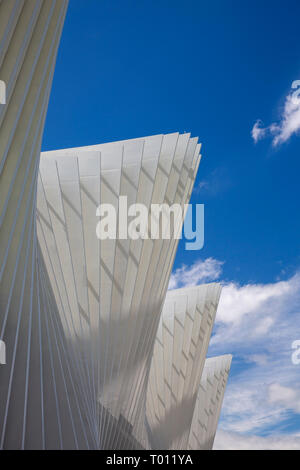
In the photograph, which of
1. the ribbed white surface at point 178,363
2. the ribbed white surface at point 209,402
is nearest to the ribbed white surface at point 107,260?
the ribbed white surface at point 178,363

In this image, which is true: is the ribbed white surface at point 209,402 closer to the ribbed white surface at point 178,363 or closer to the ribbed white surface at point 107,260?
the ribbed white surface at point 178,363

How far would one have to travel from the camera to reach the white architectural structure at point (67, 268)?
5402mm

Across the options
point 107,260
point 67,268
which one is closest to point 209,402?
point 107,260

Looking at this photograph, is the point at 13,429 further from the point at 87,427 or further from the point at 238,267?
the point at 238,267

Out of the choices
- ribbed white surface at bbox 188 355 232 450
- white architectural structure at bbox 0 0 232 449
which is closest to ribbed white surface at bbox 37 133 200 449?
white architectural structure at bbox 0 0 232 449

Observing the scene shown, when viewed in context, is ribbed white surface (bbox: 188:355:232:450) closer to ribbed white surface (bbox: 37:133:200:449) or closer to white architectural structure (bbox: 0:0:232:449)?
white architectural structure (bbox: 0:0:232:449)

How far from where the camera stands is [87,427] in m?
8.42

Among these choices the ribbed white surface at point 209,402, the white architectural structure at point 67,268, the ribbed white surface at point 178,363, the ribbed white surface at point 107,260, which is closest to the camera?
the white architectural structure at point 67,268

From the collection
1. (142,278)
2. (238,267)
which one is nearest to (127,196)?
(142,278)

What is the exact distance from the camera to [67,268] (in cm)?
996

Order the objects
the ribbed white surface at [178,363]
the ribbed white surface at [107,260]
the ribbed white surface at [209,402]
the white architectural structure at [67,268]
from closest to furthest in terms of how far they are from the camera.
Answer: the white architectural structure at [67,268] → the ribbed white surface at [107,260] → the ribbed white surface at [178,363] → the ribbed white surface at [209,402]

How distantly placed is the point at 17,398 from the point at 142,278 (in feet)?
22.6

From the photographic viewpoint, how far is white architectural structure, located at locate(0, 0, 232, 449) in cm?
540
